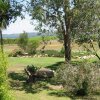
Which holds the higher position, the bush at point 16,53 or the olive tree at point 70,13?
the olive tree at point 70,13

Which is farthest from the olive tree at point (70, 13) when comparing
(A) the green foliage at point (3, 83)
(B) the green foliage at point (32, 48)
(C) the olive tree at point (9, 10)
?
(B) the green foliage at point (32, 48)

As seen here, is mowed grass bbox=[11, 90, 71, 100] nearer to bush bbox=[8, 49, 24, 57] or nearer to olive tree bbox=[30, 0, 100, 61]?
olive tree bbox=[30, 0, 100, 61]

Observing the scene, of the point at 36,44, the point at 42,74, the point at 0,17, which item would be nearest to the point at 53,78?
the point at 42,74

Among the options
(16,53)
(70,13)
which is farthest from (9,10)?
(16,53)

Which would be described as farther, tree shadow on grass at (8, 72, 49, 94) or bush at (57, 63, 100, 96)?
tree shadow on grass at (8, 72, 49, 94)

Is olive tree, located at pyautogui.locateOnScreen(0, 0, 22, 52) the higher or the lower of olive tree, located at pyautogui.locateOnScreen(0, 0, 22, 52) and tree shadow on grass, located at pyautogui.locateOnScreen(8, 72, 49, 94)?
the higher

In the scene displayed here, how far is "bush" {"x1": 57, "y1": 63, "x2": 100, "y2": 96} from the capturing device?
27719 millimetres

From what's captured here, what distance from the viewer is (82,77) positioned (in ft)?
90.9

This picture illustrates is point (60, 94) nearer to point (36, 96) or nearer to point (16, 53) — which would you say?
point (36, 96)

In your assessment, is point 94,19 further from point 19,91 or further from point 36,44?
point 36,44

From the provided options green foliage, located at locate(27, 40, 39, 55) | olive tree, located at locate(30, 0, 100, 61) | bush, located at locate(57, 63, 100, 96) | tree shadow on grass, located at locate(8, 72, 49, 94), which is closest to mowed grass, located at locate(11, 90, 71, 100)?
tree shadow on grass, located at locate(8, 72, 49, 94)

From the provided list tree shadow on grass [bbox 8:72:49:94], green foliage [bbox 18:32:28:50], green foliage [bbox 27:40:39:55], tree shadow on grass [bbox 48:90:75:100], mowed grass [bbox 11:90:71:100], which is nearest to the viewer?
mowed grass [bbox 11:90:71:100]

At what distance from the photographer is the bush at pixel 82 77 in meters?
27.7

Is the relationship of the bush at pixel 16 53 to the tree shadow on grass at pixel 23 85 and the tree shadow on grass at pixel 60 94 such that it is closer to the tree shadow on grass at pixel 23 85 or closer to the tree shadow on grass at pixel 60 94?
the tree shadow on grass at pixel 23 85
